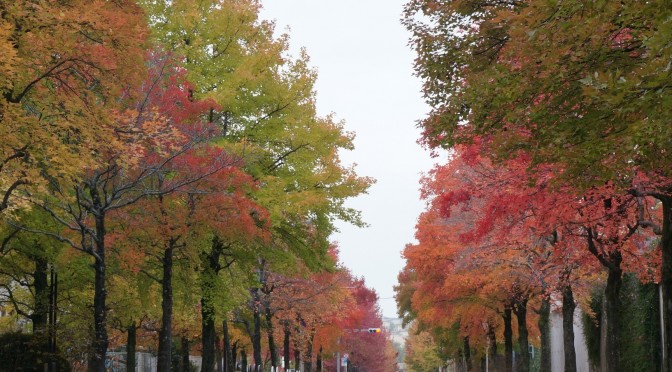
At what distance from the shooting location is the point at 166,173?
2564cm

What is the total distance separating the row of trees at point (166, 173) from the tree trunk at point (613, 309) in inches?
405

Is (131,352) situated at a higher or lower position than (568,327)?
lower

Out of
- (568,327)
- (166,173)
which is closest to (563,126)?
(166,173)

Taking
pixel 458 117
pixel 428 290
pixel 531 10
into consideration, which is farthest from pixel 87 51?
pixel 428 290

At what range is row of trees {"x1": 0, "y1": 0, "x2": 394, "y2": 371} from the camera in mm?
17625

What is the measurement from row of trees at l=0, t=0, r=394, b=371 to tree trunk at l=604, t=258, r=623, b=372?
10287 millimetres

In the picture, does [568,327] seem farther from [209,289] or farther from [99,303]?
[99,303]

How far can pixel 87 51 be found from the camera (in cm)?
1703

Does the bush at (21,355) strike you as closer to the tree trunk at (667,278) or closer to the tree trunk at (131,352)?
the tree trunk at (131,352)

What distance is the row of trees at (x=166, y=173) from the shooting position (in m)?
17.6

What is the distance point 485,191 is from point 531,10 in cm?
1113

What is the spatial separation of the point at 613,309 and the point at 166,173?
13696mm

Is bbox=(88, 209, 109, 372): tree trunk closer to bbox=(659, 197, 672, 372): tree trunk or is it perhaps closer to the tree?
the tree

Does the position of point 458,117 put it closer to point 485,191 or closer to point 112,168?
point 485,191
